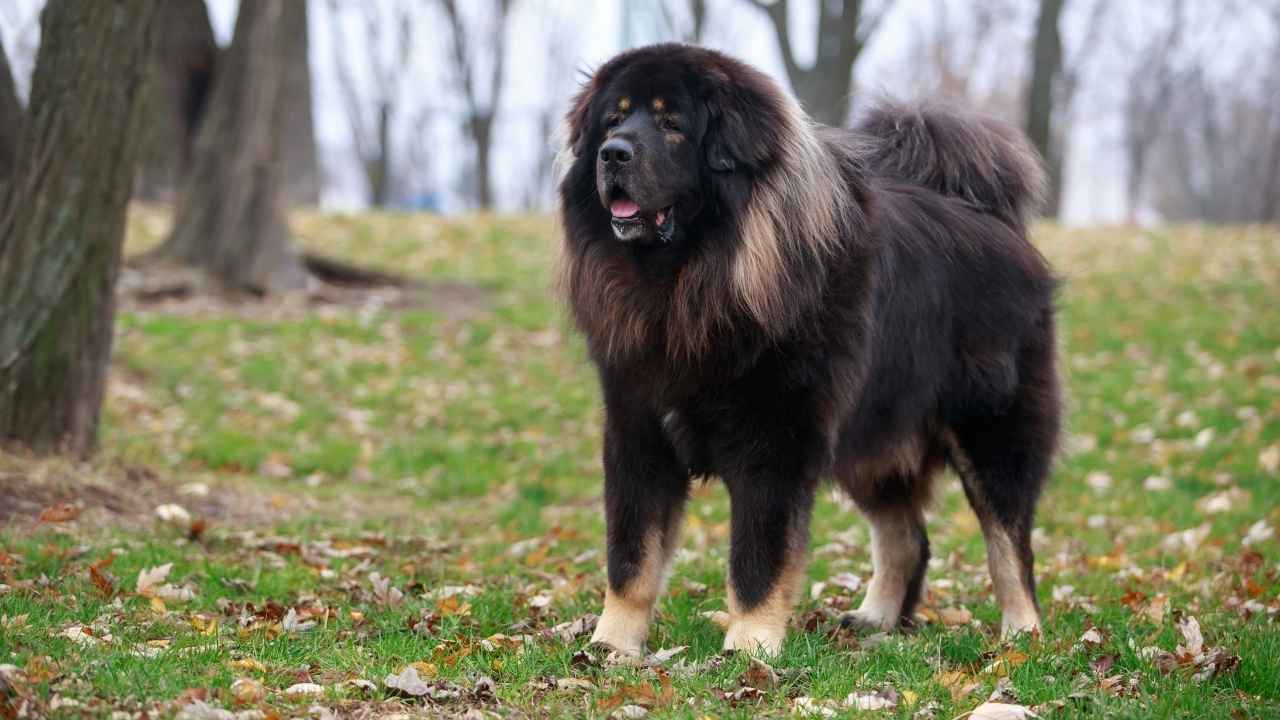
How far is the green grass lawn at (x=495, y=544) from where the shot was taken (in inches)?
160

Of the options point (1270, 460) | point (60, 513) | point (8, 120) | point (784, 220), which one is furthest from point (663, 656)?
point (1270, 460)

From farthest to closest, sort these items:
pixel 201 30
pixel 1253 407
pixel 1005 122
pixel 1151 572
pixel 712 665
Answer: pixel 201 30 < pixel 1253 407 < pixel 1151 572 < pixel 1005 122 < pixel 712 665

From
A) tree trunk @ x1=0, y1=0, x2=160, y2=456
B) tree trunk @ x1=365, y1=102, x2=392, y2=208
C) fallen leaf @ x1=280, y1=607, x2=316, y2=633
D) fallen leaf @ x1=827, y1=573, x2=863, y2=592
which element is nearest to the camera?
fallen leaf @ x1=280, y1=607, x2=316, y2=633

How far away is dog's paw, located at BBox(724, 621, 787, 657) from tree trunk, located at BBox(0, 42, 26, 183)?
5.23 meters

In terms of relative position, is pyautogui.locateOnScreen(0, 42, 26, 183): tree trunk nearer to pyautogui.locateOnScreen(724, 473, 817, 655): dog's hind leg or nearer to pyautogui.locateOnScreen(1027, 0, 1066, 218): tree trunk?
pyautogui.locateOnScreen(724, 473, 817, 655): dog's hind leg

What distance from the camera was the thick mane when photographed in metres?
4.55

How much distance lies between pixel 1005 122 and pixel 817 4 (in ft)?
47.4

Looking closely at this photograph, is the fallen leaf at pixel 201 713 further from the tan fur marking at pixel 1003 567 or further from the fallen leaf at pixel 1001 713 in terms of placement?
the tan fur marking at pixel 1003 567

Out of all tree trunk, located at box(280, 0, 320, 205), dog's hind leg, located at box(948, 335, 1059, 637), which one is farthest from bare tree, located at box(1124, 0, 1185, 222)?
dog's hind leg, located at box(948, 335, 1059, 637)

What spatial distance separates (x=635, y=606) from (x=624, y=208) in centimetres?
154

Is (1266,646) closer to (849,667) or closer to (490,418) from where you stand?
(849,667)

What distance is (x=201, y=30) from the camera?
1669 cm

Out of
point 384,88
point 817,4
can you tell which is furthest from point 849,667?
point 384,88

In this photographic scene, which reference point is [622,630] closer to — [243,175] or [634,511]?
[634,511]
